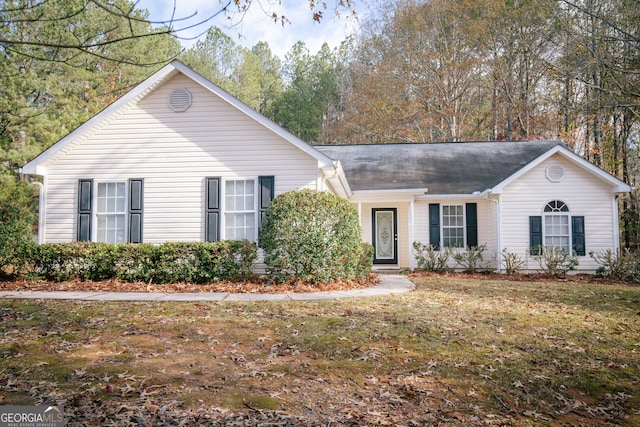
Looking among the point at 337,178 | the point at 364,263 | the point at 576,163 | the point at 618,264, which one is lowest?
the point at 618,264

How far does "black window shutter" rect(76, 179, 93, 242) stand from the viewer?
38.6ft

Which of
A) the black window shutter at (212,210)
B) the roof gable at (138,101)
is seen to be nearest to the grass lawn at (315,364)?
the black window shutter at (212,210)

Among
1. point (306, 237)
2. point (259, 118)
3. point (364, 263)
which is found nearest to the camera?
point (306, 237)

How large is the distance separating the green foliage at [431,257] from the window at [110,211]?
9.29 m

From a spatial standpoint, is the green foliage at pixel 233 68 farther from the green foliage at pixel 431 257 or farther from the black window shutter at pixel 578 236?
the black window shutter at pixel 578 236

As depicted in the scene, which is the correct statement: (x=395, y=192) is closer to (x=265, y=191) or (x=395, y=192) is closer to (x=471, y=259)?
(x=471, y=259)

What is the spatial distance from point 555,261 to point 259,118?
1027 centimetres

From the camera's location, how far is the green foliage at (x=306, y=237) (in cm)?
955

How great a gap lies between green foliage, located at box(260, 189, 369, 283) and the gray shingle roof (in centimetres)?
639

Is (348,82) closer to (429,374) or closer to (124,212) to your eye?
(124,212)

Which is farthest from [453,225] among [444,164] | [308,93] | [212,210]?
Answer: [308,93]

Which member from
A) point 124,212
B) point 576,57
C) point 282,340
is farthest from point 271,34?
point 576,57

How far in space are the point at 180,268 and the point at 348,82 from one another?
27981 mm

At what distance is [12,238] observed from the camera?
10.2 metres
